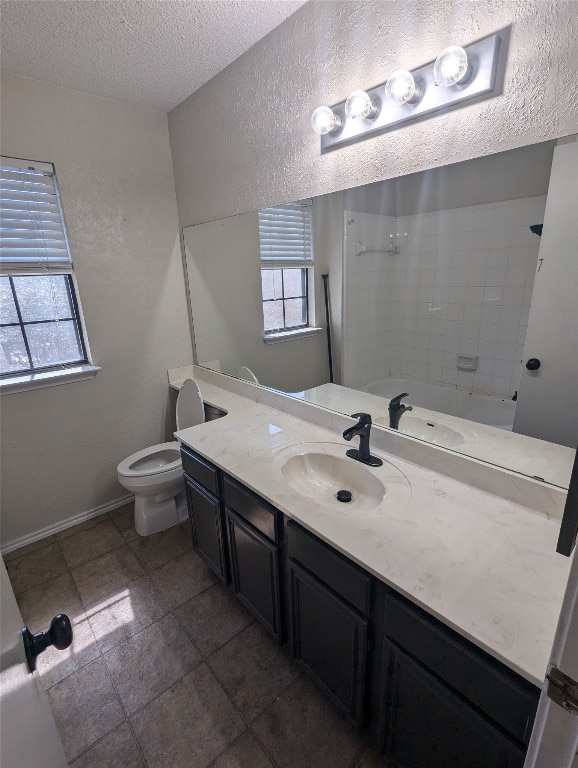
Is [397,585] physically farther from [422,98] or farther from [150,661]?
[422,98]

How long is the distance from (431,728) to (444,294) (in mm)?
1295

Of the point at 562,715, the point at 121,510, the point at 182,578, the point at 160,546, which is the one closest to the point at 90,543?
the point at 121,510

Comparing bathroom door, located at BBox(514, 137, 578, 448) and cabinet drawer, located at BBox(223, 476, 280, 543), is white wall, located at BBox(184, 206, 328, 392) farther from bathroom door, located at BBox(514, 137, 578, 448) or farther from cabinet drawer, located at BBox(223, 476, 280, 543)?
bathroom door, located at BBox(514, 137, 578, 448)

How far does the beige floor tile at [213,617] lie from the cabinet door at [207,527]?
16cm

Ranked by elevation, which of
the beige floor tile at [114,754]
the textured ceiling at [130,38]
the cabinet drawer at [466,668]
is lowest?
the beige floor tile at [114,754]

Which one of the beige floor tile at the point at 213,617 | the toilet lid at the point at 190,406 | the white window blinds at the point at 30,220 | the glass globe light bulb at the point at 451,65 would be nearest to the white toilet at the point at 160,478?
the toilet lid at the point at 190,406

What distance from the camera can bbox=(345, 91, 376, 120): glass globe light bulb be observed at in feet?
3.94

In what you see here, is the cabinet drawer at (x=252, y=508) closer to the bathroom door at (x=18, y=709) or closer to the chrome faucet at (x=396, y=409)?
the chrome faucet at (x=396, y=409)

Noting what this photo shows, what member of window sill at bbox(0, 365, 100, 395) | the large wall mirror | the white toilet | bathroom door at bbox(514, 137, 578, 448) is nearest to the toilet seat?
the white toilet

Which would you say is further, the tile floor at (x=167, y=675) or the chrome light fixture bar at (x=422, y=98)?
the tile floor at (x=167, y=675)

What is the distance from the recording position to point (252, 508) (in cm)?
136

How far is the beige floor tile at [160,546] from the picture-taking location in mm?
2070

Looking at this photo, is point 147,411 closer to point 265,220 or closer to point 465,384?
point 265,220

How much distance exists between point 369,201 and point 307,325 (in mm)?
681
